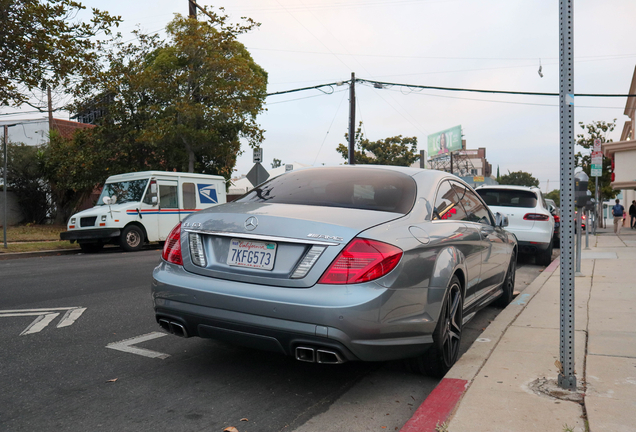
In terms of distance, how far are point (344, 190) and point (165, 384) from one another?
1836 millimetres

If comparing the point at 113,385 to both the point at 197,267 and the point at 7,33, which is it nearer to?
the point at 197,267

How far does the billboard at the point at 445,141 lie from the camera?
77656 mm

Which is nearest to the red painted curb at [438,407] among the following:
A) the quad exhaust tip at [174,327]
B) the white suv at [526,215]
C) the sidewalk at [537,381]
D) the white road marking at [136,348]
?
the sidewalk at [537,381]

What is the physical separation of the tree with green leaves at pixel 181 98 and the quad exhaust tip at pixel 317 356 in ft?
60.5

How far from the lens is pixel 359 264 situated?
324 centimetres

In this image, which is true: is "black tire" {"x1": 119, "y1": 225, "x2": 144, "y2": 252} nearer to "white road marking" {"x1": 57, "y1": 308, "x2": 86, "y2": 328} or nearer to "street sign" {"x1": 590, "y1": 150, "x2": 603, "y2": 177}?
"white road marking" {"x1": 57, "y1": 308, "x2": 86, "y2": 328}

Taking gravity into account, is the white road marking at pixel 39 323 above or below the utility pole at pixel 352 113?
below

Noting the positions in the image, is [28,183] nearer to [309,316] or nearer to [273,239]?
[273,239]

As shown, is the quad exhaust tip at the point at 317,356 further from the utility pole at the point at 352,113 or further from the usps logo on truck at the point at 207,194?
the utility pole at the point at 352,113

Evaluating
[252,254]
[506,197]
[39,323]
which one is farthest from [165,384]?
[506,197]

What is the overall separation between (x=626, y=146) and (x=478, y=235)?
23166 mm

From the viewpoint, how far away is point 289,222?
345cm

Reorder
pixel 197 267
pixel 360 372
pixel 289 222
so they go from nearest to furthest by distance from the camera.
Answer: pixel 289 222 → pixel 197 267 → pixel 360 372

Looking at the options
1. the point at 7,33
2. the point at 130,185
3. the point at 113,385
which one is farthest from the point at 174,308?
the point at 130,185
